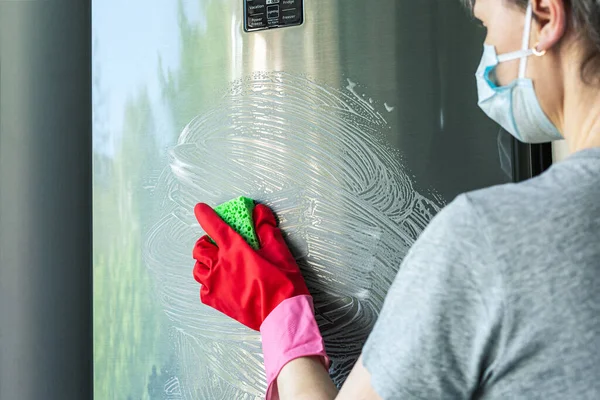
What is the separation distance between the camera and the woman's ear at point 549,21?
0.56 m

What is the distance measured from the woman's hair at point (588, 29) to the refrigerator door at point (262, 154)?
285 mm

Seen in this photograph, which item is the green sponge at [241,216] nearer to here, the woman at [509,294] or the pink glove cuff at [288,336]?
the pink glove cuff at [288,336]

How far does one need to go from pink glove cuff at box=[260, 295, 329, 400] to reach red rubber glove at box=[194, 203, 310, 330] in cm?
2

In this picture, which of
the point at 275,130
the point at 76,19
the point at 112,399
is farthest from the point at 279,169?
the point at 76,19

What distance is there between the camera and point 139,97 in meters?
1.01

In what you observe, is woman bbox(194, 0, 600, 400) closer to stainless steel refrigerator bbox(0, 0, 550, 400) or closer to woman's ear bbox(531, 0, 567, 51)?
woman's ear bbox(531, 0, 567, 51)

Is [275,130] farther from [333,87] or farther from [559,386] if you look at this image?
[559,386]

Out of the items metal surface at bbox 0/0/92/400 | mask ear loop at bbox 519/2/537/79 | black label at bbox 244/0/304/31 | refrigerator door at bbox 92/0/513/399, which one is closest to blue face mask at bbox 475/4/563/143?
mask ear loop at bbox 519/2/537/79

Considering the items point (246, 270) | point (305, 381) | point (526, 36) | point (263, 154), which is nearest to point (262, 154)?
point (263, 154)

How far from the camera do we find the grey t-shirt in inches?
18.7

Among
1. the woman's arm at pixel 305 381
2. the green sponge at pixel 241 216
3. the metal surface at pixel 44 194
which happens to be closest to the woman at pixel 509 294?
the woman's arm at pixel 305 381

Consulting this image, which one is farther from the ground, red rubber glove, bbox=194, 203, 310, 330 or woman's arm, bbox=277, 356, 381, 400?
red rubber glove, bbox=194, 203, 310, 330

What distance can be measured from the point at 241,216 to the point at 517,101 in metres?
0.42

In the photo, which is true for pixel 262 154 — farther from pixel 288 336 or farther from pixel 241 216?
pixel 288 336
